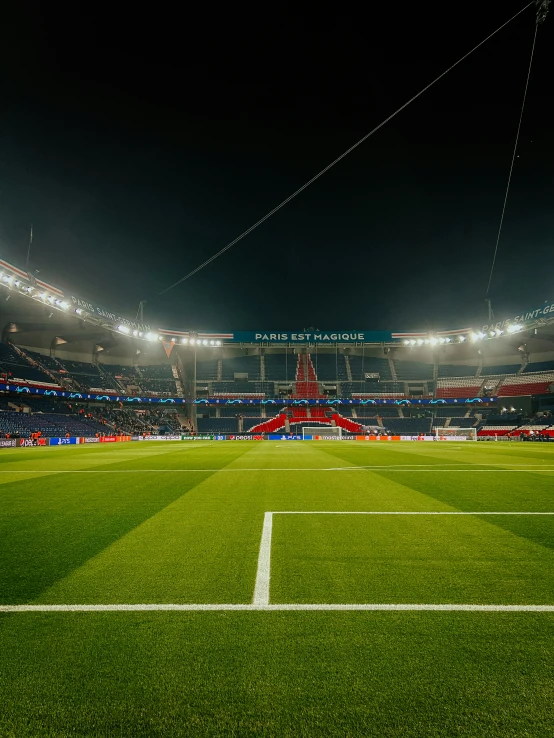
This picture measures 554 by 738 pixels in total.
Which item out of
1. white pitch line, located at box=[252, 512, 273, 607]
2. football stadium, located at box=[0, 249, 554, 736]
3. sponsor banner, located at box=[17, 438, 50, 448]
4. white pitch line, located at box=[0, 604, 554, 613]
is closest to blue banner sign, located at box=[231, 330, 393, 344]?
sponsor banner, located at box=[17, 438, 50, 448]

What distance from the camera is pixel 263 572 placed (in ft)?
10.6

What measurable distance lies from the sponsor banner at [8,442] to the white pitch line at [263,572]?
3273 cm

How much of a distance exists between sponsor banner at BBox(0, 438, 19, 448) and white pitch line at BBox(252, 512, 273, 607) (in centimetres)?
3273

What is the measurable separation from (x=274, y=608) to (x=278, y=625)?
229mm

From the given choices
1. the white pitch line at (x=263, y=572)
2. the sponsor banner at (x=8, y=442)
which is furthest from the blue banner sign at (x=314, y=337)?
the white pitch line at (x=263, y=572)

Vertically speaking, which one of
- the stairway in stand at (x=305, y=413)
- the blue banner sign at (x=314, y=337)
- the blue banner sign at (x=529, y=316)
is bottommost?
the stairway in stand at (x=305, y=413)

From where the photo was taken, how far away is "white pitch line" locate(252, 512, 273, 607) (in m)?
2.70

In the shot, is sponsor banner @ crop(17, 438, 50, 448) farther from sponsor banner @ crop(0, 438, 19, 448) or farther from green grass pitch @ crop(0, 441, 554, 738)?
green grass pitch @ crop(0, 441, 554, 738)

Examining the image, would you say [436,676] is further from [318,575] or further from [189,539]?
[189,539]

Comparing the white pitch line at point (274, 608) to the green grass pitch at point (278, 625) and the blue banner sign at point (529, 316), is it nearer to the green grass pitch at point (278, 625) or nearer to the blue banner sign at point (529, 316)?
the green grass pitch at point (278, 625)

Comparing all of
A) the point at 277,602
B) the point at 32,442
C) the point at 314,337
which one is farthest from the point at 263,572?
the point at 314,337

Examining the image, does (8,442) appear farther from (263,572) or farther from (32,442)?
(263,572)

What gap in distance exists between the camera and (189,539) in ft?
13.9

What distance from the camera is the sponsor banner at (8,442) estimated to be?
29359 millimetres
